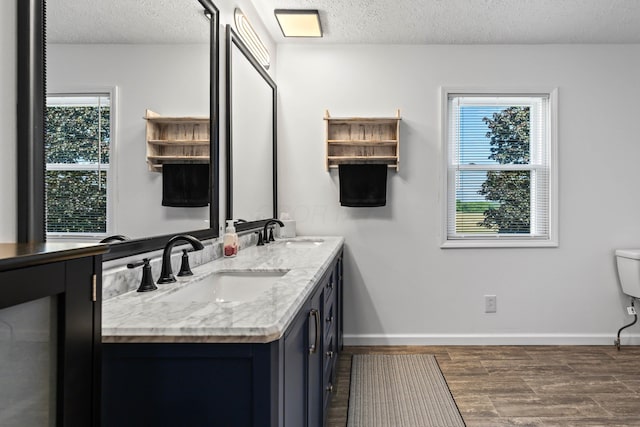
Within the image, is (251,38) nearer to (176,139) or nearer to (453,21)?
(176,139)

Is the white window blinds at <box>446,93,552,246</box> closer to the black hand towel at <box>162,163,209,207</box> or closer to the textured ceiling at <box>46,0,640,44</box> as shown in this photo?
the textured ceiling at <box>46,0,640,44</box>

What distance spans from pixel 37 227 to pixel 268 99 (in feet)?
7.82

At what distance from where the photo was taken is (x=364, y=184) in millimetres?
3281

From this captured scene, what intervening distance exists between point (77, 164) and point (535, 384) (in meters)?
2.79

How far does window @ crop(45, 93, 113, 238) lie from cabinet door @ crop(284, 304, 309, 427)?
2.15 ft

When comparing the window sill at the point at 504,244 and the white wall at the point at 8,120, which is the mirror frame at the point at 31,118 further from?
the window sill at the point at 504,244

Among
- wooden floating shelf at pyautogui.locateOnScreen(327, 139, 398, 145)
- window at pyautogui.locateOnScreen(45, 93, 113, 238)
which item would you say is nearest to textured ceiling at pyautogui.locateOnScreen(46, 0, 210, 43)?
window at pyautogui.locateOnScreen(45, 93, 113, 238)

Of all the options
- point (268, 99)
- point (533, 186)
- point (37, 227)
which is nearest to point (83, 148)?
point (37, 227)

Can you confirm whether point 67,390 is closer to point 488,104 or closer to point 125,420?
point 125,420

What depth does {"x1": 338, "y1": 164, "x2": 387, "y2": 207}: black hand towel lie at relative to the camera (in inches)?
129

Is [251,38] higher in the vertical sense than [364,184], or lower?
higher

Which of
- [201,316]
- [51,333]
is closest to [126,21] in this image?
[201,316]

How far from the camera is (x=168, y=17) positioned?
1.71m

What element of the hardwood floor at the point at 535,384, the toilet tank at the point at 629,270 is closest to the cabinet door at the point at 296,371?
the hardwood floor at the point at 535,384
